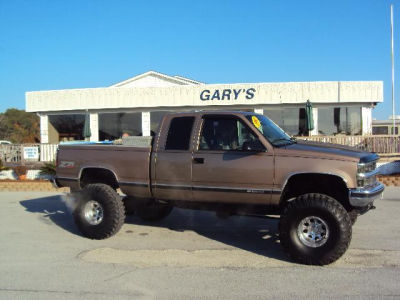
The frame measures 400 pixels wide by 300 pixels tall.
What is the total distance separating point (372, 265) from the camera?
5035mm

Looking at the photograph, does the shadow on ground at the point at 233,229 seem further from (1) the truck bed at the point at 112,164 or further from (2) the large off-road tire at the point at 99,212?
(1) the truck bed at the point at 112,164

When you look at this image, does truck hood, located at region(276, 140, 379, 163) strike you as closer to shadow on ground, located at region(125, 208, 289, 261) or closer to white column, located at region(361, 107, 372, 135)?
shadow on ground, located at region(125, 208, 289, 261)

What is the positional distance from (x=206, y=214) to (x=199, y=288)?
4.11m

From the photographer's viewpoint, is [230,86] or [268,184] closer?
[268,184]

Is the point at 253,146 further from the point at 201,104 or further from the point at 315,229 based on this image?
the point at 201,104

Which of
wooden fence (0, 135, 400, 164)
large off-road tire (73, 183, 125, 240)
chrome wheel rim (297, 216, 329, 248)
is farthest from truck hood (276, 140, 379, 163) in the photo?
wooden fence (0, 135, 400, 164)

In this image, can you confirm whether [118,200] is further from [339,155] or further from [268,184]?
[339,155]

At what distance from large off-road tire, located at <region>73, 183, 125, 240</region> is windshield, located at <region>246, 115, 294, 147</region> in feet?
8.19

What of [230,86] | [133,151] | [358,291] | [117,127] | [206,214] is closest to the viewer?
[358,291]

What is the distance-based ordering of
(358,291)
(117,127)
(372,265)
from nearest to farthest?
1. (358,291)
2. (372,265)
3. (117,127)

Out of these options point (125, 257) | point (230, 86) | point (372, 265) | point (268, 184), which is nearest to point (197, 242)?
point (125, 257)

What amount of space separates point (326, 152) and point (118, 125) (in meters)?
17.6

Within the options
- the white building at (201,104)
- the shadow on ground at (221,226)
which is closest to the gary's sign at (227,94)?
the white building at (201,104)

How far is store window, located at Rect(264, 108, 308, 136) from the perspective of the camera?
19.8m
